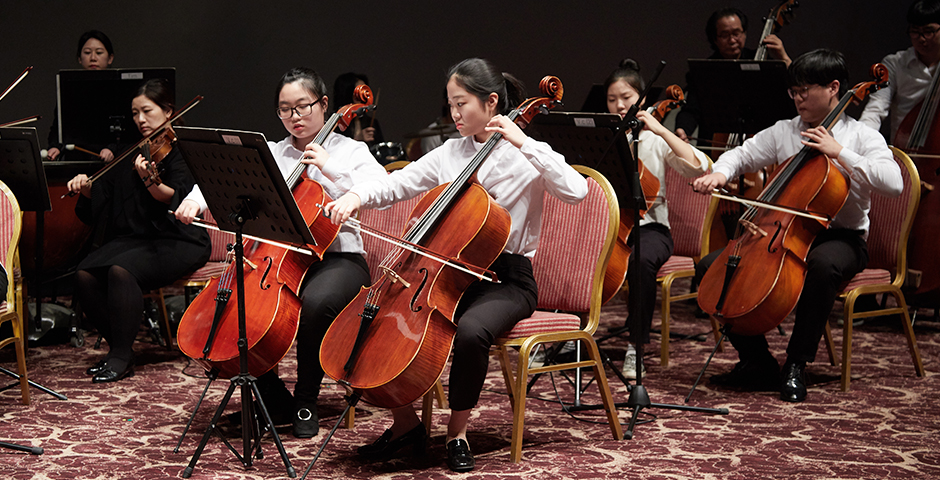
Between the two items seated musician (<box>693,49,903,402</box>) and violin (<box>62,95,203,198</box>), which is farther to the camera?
violin (<box>62,95,203,198</box>)

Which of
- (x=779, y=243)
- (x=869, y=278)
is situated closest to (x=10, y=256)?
(x=779, y=243)

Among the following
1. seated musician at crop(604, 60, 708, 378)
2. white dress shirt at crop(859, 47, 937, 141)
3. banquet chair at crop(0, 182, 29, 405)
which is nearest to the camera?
banquet chair at crop(0, 182, 29, 405)

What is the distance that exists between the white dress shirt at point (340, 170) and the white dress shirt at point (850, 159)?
1265 millimetres

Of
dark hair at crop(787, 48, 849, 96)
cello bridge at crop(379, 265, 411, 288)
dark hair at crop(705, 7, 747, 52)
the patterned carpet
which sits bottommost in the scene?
the patterned carpet

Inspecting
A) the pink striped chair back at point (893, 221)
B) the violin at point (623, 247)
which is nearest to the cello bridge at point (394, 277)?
the violin at point (623, 247)

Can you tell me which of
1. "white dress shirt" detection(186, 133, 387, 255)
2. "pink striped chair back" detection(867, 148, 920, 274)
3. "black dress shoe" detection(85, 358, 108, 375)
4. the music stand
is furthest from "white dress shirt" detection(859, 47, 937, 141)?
"black dress shoe" detection(85, 358, 108, 375)

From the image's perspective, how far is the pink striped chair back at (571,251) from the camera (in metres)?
2.53

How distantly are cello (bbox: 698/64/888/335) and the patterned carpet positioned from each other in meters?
0.31

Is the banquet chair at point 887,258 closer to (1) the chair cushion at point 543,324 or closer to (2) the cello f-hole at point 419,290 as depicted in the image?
(1) the chair cushion at point 543,324

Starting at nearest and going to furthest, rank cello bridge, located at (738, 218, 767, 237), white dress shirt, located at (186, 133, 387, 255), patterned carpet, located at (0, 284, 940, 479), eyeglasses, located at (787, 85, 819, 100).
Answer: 1. patterned carpet, located at (0, 284, 940, 479)
2. white dress shirt, located at (186, 133, 387, 255)
3. cello bridge, located at (738, 218, 767, 237)
4. eyeglasses, located at (787, 85, 819, 100)

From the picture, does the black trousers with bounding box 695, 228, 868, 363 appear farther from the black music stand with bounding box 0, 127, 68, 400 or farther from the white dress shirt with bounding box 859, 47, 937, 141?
the black music stand with bounding box 0, 127, 68, 400

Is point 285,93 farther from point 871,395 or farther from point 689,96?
point 689,96

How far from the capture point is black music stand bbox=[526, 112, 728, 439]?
2.60 m

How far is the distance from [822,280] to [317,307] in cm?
160
